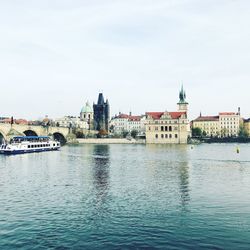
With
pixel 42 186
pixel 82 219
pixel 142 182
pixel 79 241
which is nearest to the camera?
pixel 79 241

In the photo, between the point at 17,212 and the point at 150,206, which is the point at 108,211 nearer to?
the point at 150,206

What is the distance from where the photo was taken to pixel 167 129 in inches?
7761

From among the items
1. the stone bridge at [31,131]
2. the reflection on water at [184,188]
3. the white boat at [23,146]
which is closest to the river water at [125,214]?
the reflection on water at [184,188]

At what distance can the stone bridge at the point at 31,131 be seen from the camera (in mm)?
125950

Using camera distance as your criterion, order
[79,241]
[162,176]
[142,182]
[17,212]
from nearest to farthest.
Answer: [79,241], [17,212], [142,182], [162,176]

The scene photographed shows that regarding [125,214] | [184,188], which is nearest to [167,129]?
[184,188]

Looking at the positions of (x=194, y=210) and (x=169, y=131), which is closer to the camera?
(x=194, y=210)

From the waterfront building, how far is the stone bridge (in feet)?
138

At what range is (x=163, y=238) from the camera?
2294 centimetres

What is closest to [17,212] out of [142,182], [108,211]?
[108,211]

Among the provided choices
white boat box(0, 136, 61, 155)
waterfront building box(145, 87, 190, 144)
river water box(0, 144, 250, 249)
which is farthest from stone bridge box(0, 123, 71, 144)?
river water box(0, 144, 250, 249)

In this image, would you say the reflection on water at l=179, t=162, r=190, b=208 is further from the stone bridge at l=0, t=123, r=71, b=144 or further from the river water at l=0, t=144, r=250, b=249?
the stone bridge at l=0, t=123, r=71, b=144

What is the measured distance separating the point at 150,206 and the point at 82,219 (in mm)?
6463

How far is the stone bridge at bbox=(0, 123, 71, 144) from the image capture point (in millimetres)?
125950
